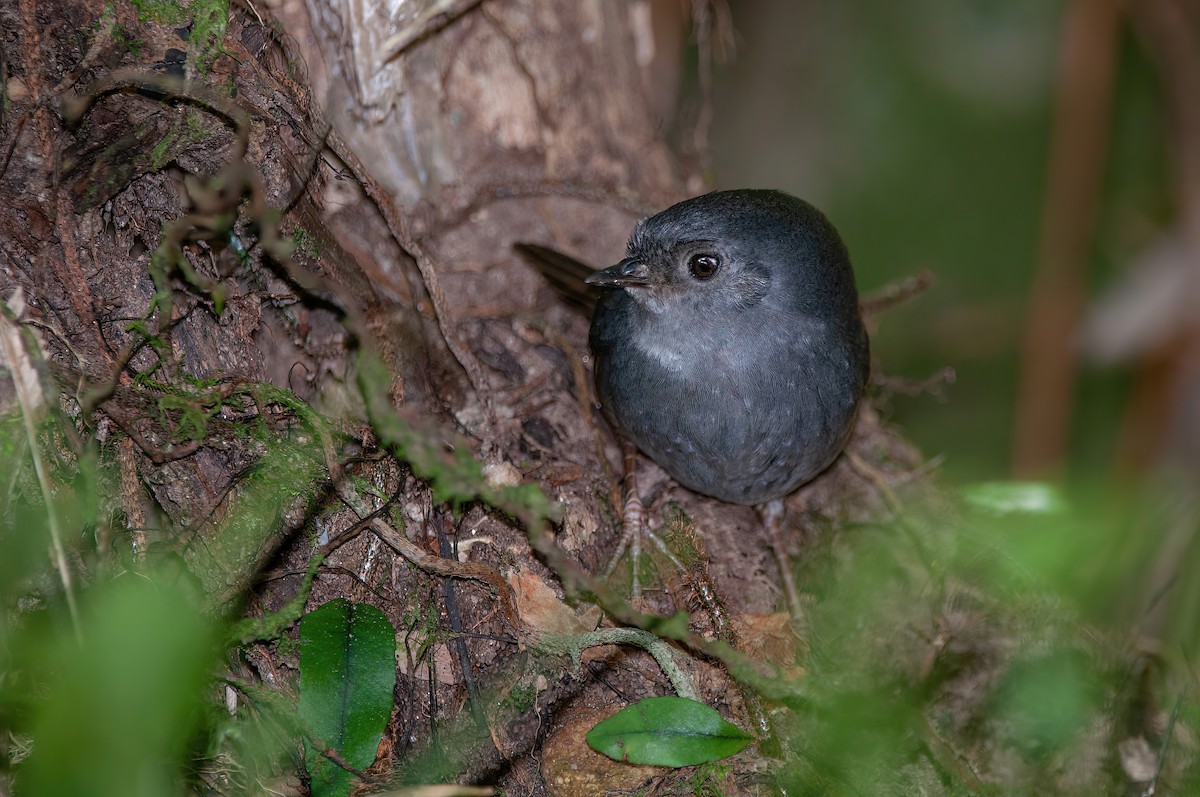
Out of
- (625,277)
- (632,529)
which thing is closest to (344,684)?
(632,529)

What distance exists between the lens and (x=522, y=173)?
13.6 ft

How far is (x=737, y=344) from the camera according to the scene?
312 cm

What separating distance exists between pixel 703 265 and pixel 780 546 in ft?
3.32

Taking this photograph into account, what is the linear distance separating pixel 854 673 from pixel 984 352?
3704mm

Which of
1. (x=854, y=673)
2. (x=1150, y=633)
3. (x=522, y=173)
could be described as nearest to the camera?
(x=854, y=673)

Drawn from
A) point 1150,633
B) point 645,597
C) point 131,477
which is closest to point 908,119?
point 1150,633

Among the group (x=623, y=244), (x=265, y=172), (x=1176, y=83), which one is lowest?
(x=1176, y=83)

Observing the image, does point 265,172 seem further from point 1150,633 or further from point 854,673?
point 1150,633

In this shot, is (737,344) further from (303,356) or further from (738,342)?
(303,356)

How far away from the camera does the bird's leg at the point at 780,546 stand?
3.22 metres

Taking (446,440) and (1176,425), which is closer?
(446,440)

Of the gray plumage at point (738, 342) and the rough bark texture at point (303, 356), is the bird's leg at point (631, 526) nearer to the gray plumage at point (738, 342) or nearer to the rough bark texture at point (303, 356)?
the rough bark texture at point (303, 356)

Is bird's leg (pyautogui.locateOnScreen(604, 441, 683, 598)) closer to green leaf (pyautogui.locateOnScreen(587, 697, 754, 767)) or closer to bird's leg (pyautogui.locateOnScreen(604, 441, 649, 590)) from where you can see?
bird's leg (pyautogui.locateOnScreen(604, 441, 649, 590))

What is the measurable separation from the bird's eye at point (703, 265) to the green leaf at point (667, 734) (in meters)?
1.31
